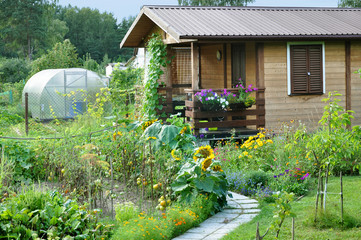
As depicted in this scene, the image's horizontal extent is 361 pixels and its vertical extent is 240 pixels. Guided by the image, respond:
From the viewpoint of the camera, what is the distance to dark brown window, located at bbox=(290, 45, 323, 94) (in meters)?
13.3

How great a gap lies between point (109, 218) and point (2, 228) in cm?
154

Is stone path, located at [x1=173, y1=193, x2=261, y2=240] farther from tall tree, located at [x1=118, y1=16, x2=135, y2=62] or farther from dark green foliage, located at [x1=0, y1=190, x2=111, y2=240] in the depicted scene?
tall tree, located at [x1=118, y1=16, x2=135, y2=62]

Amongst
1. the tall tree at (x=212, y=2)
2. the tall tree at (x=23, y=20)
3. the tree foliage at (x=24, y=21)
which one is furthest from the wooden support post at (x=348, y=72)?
the tall tree at (x=23, y=20)

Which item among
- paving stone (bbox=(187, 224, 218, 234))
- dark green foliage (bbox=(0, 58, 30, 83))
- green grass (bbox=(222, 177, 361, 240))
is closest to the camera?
green grass (bbox=(222, 177, 361, 240))

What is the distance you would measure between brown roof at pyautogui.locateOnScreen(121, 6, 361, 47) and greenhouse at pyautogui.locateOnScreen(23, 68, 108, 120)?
18.1ft

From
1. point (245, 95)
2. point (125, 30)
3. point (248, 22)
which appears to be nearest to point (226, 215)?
point (245, 95)

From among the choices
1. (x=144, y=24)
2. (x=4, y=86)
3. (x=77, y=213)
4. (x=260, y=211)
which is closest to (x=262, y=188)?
(x=260, y=211)

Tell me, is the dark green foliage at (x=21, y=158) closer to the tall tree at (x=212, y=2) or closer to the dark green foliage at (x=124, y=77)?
the dark green foliage at (x=124, y=77)

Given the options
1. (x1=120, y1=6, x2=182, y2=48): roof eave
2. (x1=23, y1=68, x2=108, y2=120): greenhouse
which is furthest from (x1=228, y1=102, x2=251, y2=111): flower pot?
Answer: (x1=23, y1=68, x2=108, y2=120): greenhouse

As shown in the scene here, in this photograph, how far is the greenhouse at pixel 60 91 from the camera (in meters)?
20.5

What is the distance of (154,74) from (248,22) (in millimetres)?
2904

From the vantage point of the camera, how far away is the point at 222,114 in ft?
40.5

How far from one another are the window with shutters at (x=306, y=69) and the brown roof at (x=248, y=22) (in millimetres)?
554

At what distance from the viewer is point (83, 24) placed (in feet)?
214
